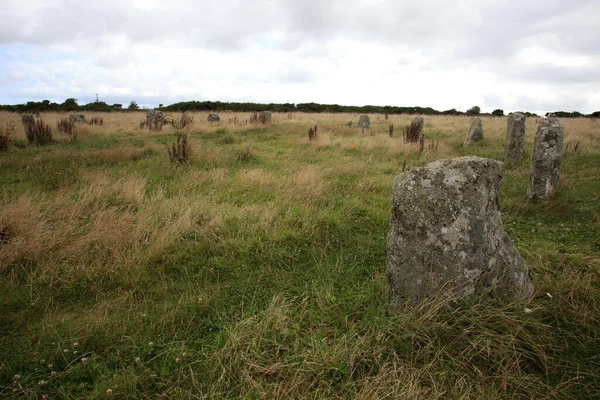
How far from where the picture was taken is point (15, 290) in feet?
10.8

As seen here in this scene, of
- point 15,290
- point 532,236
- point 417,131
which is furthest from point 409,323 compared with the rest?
point 417,131

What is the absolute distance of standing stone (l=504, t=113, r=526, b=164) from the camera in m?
9.16

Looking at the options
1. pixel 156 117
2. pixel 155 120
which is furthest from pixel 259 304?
pixel 156 117

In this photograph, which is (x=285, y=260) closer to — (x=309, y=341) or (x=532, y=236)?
(x=309, y=341)

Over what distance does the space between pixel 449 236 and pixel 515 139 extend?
828 cm

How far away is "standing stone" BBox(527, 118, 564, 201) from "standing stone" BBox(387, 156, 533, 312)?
13.3 ft

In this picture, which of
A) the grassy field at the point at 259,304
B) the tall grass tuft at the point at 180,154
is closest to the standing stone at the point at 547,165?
the grassy field at the point at 259,304

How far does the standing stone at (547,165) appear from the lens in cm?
600

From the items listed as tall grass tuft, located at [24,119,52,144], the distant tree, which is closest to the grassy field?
tall grass tuft, located at [24,119,52,144]

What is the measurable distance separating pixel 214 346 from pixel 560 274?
11.5 feet

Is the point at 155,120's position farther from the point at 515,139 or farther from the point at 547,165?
the point at 547,165

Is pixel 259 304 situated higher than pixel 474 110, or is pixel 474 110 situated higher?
pixel 474 110

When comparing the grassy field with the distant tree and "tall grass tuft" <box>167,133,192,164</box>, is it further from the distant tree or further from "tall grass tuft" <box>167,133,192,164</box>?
the distant tree

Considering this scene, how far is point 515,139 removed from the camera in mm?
9227
